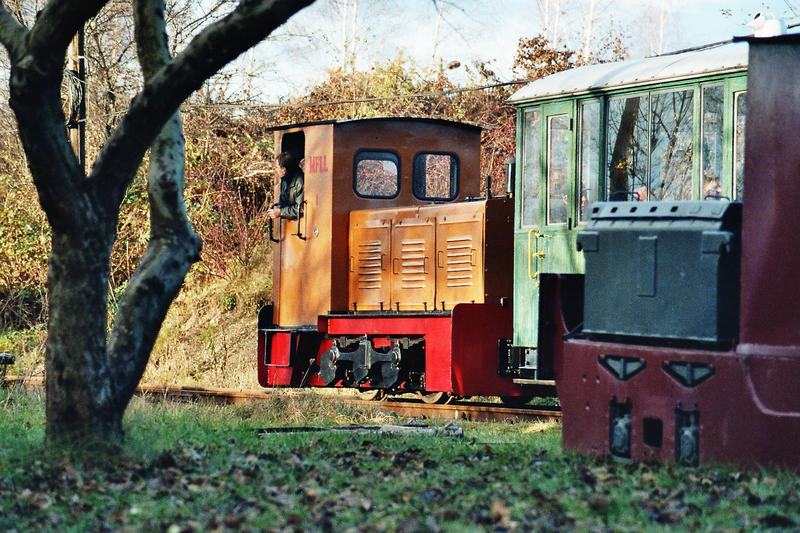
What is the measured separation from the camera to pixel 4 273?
2366 cm

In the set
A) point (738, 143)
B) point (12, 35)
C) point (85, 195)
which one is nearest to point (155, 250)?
point (85, 195)

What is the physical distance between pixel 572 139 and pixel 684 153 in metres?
1.26

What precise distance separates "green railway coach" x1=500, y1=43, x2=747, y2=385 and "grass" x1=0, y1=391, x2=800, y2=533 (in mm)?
2438

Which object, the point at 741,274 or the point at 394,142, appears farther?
the point at 394,142

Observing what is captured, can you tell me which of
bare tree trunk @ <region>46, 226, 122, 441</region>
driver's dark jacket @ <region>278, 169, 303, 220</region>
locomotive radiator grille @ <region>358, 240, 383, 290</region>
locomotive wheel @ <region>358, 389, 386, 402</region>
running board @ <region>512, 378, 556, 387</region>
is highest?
driver's dark jacket @ <region>278, 169, 303, 220</region>

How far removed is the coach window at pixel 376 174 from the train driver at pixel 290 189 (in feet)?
2.54

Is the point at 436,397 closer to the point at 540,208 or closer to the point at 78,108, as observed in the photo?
the point at 540,208

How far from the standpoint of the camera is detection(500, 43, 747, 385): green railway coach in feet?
29.5

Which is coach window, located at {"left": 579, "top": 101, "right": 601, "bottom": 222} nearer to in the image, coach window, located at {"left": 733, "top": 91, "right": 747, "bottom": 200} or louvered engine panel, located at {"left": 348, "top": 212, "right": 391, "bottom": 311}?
coach window, located at {"left": 733, "top": 91, "right": 747, "bottom": 200}

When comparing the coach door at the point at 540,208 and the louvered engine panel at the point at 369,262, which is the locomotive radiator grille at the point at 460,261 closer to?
the louvered engine panel at the point at 369,262

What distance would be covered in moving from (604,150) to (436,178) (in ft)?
14.6

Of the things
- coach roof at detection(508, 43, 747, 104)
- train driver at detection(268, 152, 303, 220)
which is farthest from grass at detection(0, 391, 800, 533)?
train driver at detection(268, 152, 303, 220)

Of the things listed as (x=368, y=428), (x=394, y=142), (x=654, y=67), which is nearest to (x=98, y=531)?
(x=368, y=428)

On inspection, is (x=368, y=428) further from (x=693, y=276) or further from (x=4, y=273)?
(x=4, y=273)
